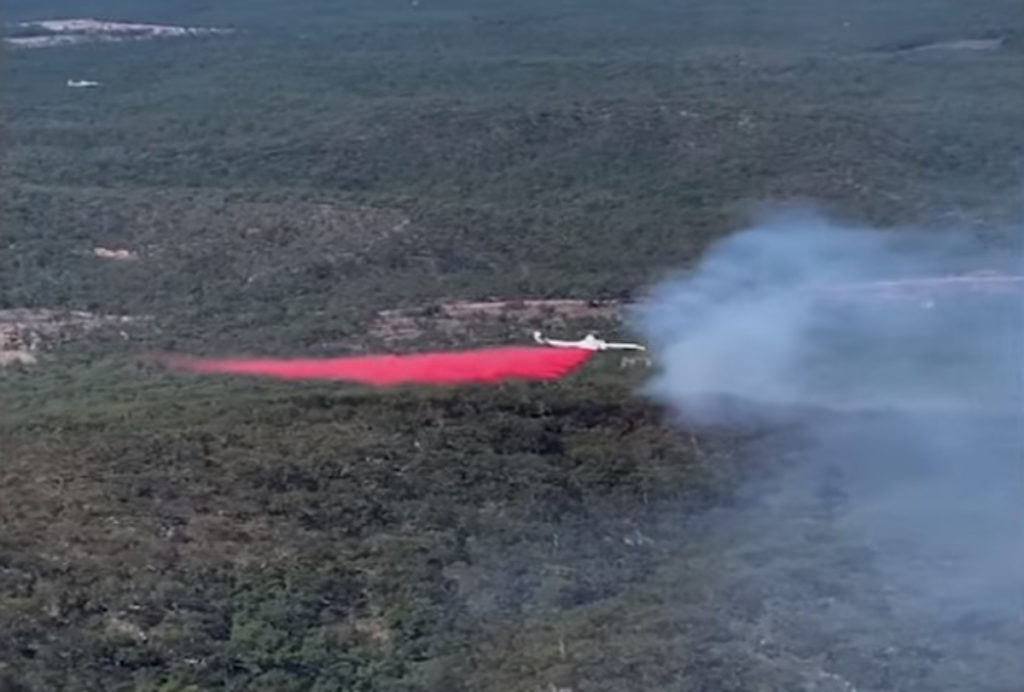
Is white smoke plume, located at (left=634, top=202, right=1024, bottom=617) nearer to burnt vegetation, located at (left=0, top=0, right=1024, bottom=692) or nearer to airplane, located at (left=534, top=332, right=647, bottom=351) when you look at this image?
airplane, located at (left=534, top=332, right=647, bottom=351)

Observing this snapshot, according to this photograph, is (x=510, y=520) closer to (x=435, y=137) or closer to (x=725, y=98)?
(x=435, y=137)

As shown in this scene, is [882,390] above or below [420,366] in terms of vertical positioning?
above

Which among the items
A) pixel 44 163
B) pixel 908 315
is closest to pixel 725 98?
pixel 44 163

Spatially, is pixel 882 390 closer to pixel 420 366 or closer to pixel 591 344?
pixel 591 344

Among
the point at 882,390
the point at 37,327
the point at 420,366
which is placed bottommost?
the point at 37,327

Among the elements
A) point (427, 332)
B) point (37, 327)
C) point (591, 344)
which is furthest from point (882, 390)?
point (37, 327)

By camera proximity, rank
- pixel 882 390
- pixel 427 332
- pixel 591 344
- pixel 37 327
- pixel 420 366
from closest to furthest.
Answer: pixel 882 390
pixel 420 366
pixel 591 344
pixel 427 332
pixel 37 327

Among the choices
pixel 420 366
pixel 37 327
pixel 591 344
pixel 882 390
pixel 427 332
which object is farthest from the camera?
pixel 37 327
